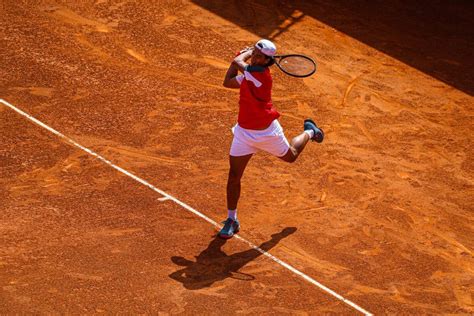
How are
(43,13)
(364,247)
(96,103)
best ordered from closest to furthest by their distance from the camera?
(364,247) → (96,103) → (43,13)

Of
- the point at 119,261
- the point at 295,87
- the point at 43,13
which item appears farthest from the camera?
the point at 43,13

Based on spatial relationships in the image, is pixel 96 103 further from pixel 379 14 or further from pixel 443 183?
pixel 379 14

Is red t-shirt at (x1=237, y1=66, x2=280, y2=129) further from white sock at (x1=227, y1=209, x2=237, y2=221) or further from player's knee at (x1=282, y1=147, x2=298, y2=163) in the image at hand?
white sock at (x1=227, y1=209, x2=237, y2=221)

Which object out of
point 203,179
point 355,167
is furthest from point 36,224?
point 355,167

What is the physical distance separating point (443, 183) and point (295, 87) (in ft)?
11.1

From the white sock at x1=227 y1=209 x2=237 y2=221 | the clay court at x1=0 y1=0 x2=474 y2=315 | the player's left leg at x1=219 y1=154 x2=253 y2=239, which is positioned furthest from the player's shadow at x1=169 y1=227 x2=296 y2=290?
the white sock at x1=227 y1=209 x2=237 y2=221

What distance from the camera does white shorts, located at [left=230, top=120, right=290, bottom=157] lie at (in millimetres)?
10906

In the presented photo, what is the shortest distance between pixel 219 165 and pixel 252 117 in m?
2.21

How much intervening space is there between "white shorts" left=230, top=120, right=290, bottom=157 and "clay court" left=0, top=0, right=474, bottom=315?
1.13 meters

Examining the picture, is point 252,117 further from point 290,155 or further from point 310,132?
point 310,132

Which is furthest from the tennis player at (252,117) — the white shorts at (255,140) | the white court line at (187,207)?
the white court line at (187,207)

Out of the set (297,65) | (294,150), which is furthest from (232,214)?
(297,65)

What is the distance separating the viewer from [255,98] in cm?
1074

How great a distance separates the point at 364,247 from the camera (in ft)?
37.6
